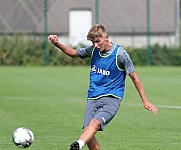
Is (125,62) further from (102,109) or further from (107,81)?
(102,109)

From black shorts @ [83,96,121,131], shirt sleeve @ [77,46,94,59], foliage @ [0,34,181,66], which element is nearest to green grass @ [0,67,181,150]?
black shorts @ [83,96,121,131]

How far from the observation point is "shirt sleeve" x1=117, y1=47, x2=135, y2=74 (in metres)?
8.76

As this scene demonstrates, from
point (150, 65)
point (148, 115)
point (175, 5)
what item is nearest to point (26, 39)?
point (150, 65)

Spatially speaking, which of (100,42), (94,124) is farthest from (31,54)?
(94,124)

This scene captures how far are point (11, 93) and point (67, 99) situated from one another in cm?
233

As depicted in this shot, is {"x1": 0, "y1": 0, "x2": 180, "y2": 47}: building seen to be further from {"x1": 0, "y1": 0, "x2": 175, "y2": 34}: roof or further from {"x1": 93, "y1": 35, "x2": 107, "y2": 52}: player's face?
{"x1": 93, "y1": 35, "x2": 107, "y2": 52}: player's face

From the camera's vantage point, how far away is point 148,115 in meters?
15.0

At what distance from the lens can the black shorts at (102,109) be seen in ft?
28.6

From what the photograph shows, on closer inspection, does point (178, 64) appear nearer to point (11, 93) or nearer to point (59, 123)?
point (11, 93)

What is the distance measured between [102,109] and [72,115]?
20.0 ft

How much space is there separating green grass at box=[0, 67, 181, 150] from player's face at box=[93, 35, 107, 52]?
2203 millimetres

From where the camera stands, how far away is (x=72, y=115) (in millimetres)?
14844

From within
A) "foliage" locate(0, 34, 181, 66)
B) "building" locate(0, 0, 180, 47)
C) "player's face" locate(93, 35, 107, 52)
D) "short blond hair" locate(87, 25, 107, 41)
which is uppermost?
"short blond hair" locate(87, 25, 107, 41)

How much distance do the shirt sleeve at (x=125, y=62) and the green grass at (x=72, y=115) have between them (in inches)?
76.6
